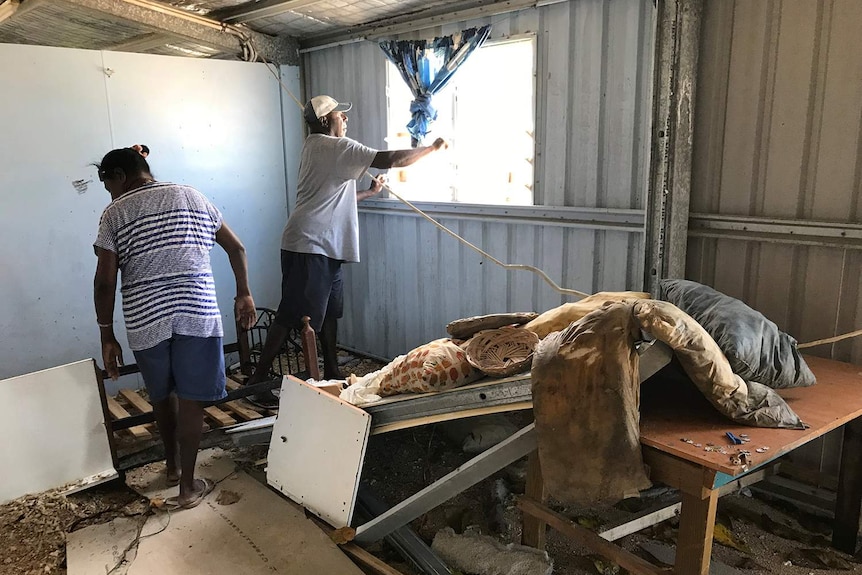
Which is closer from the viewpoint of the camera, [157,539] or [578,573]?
[578,573]

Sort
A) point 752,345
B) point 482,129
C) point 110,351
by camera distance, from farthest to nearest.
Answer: point 482,129 < point 110,351 < point 752,345

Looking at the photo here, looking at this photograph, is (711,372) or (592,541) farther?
(592,541)

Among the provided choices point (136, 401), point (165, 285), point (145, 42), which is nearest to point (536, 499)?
point (165, 285)

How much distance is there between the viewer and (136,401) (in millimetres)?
3787

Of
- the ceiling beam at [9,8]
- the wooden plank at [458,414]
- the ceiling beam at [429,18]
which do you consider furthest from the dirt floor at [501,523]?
the ceiling beam at [9,8]

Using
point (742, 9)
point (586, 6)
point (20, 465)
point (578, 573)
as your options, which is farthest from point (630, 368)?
point (20, 465)

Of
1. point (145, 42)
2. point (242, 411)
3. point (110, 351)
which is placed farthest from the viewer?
point (145, 42)

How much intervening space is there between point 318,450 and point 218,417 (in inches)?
44.5

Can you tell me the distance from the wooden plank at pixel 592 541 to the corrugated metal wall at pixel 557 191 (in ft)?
4.47

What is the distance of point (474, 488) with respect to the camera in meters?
2.93

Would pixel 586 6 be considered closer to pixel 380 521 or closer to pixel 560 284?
pixel 560 284

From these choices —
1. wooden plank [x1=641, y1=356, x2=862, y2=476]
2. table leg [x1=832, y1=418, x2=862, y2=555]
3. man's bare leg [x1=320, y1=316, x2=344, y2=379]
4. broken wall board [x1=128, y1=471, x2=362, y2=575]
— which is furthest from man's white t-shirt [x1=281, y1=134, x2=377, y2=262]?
table leg [x1=832, y1=418, x2=862, y2=555]

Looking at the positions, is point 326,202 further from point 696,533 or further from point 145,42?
point 696,533

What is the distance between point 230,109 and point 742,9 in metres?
3.35
